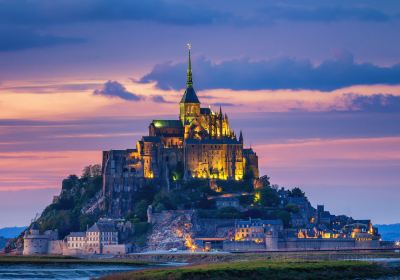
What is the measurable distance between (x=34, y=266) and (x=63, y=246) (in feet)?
197

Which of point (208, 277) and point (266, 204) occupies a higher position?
point (266, 204)

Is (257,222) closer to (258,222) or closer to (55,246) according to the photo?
(258,222)

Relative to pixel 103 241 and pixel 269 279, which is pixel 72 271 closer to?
pixel 269 279

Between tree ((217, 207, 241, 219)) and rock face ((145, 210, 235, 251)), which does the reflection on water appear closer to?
rock face ((145, 210, 235, 251))

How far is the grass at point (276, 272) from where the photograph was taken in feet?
327

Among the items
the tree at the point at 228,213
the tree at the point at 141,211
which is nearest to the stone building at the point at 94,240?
the tree at the point at 141,211

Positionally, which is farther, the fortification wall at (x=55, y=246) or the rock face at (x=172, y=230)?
the fortification wall at (x=55, y=246)

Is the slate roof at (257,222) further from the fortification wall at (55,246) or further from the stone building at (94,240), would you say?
the fortification wall at (55,246)

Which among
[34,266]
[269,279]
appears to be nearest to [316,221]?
[34,266]

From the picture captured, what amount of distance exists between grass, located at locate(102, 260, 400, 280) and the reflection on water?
1033 centimetres

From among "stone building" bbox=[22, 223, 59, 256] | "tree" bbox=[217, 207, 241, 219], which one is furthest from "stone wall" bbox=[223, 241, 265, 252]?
"stone building" bbox=[22, 223, 59, 256]

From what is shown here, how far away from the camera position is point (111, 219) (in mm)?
197375

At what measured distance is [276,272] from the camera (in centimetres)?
10231

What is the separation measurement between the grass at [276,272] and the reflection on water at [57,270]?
33.9 feet
